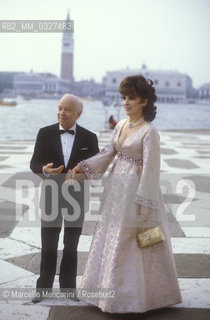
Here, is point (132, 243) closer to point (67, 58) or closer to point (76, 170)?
point (76, 170)

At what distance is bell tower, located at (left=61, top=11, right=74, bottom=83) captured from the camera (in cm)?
14075

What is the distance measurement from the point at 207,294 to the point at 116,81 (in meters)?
124

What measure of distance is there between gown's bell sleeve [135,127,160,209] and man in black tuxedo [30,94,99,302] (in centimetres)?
39

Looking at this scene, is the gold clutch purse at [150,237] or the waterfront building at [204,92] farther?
the waterfront building at [204,92]

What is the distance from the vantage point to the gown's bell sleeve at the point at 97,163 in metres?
2.68

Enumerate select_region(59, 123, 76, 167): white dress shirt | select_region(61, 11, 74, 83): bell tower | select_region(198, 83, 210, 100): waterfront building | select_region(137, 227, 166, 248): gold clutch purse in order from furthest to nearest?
1. select_region(61, 11, 74, 83): bell tower
2. select_region(198, 83, 210, 100): waterfront building
3. select_region(59, 123, 76, 167): white dress shirt
4. select_region(137, 227, 166, 248): gold clutch purse

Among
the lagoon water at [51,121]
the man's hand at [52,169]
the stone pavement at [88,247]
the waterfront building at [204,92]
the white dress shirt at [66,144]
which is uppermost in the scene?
the waterfront building at [204,92]

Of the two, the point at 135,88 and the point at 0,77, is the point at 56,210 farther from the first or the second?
the point at 0,77

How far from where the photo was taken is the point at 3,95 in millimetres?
110938

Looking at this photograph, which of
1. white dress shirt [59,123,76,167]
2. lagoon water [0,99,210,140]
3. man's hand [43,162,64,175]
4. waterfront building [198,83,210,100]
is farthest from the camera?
waterfront building [198,83,210,100]

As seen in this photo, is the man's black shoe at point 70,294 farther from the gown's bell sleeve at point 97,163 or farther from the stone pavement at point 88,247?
the gown's bell sleeve at point 97,163

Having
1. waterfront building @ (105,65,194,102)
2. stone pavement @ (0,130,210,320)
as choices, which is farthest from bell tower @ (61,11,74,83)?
stone pavement @ (0,130,210,320)

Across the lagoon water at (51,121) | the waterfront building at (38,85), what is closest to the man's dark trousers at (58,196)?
the lagoon water at (51,121)

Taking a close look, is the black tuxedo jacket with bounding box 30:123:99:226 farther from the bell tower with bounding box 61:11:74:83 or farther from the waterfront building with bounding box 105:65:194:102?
the bell tower with bounding box 61:11:74:83
